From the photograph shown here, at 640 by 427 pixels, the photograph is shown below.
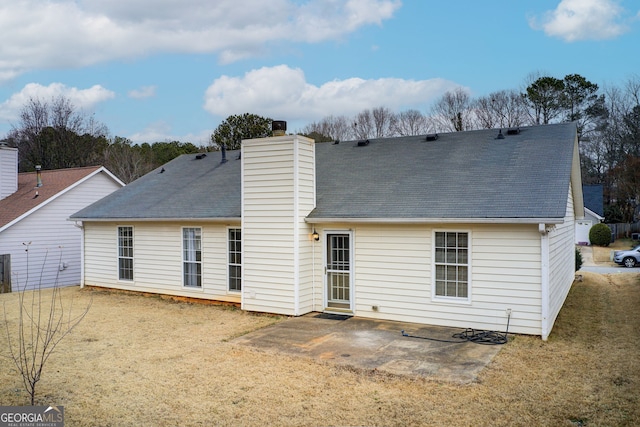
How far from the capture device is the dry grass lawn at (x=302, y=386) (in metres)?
5.29

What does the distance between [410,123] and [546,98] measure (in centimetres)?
1049

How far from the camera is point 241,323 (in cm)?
1029

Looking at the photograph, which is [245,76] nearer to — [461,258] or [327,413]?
[461,258]

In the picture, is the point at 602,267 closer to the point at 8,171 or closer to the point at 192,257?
the point at 192,257

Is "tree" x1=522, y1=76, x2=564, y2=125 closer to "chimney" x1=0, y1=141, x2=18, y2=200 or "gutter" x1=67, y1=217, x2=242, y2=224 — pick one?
"gutter" x1=67, y1=217, x2=242, y2=224

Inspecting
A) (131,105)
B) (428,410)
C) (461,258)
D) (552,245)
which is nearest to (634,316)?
(552,245)

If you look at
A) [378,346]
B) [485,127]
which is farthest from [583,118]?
[378,346]

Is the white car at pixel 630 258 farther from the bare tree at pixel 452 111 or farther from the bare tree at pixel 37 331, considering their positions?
the bare tree at pixel 37 331

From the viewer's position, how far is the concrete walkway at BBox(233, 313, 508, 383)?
272 inches

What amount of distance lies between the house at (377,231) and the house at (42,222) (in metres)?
4.98

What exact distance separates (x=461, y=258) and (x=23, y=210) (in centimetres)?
1641

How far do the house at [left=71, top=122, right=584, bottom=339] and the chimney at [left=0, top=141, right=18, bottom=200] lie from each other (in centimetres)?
836

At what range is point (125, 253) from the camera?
14.5 metres

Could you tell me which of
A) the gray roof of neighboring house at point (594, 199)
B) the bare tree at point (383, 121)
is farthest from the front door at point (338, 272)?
the bare tree at point (383, 121)
